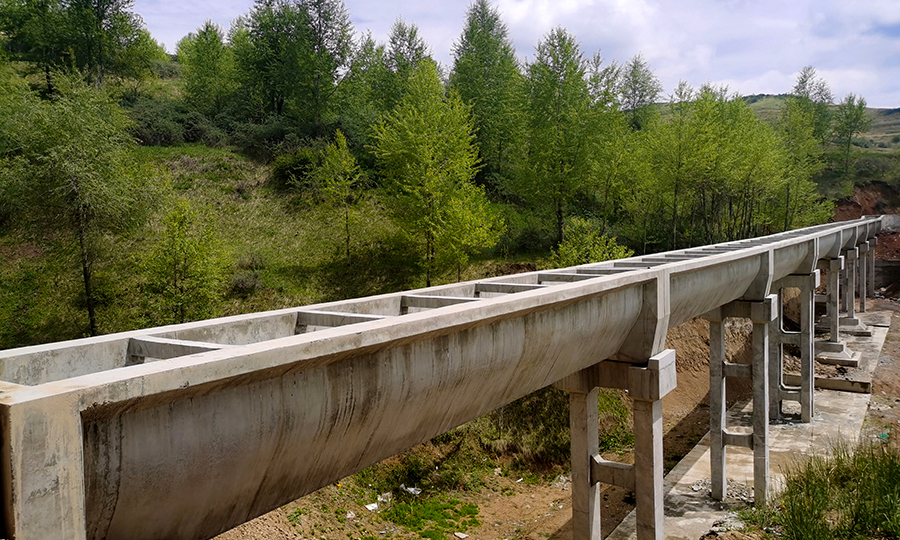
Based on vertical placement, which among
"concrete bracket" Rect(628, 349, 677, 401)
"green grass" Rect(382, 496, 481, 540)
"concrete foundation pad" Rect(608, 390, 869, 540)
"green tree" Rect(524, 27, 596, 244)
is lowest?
"green grass" Rect(382, 496, 481, 540)

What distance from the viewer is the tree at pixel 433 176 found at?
2533 cm

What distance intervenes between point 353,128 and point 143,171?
61.1 ft

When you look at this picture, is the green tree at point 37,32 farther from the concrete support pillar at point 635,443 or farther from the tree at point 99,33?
the concrete support pillar at point 635,443

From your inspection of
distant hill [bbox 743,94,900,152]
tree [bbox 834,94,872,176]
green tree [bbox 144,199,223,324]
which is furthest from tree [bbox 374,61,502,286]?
distant hill [bbox 743,94,900,152]

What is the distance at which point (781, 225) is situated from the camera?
42.1 meters

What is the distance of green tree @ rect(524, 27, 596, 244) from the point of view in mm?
30891

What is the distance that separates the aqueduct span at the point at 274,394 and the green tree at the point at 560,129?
22864mm

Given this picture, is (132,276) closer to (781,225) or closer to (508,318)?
(508,318)

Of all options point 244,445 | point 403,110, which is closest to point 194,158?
point 403,110

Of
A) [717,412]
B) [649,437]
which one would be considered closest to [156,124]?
[717,412]

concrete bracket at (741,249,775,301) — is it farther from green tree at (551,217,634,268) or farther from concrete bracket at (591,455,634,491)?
green tree at (551,217,634,268)

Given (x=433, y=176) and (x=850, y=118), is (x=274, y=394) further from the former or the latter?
(x=850, y=118)

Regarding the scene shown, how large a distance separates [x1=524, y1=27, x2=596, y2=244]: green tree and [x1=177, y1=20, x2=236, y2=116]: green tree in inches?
1054

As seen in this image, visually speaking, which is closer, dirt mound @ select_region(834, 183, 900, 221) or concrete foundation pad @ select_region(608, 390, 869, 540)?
concrete foundation pad @ select_region(608, 390, 869, 540)
